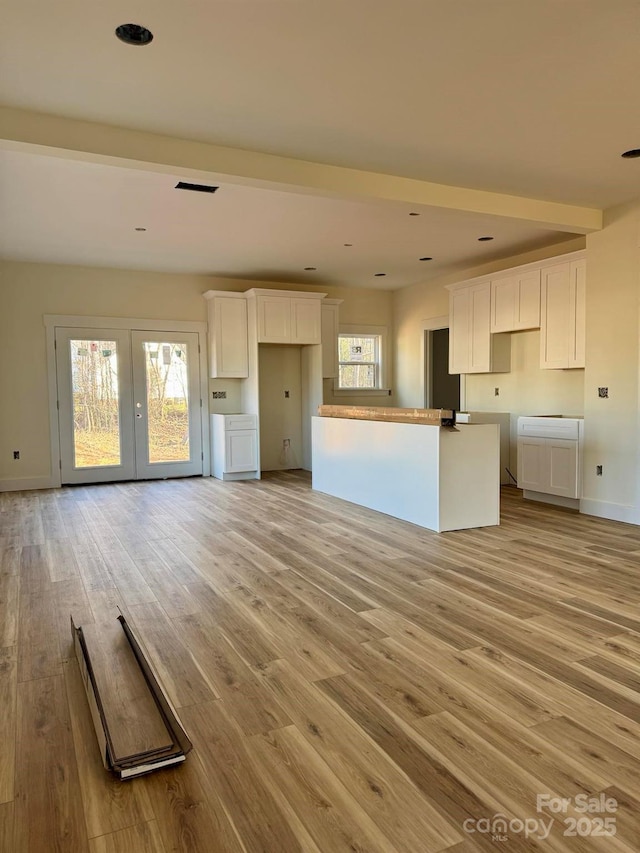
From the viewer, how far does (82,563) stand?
4.07m

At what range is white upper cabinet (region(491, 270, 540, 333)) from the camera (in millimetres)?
6328

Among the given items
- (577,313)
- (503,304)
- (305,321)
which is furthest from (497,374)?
(305,321)

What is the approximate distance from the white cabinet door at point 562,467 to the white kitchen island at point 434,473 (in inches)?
41.3

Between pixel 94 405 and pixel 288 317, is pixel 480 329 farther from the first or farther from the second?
pixel 94 405

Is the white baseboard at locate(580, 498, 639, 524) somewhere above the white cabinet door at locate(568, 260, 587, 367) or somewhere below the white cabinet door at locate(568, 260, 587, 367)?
below

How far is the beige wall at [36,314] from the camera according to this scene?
280 inches

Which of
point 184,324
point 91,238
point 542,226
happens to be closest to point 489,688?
point 542,226

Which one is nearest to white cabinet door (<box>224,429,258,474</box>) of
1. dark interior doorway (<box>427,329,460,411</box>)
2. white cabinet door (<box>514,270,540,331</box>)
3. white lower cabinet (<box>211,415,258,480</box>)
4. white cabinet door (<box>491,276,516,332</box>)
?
white lower cabinet (<box>211,415,258,480</box>)

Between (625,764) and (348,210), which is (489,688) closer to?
(625,764)

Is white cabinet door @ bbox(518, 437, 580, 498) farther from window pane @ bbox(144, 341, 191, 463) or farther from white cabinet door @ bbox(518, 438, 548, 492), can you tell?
window pane @ bbox(144, 341, 191, 463)

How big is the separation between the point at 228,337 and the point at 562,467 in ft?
15.3

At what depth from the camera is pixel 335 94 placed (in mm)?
3152

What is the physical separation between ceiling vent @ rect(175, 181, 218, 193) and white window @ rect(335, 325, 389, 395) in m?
4.63

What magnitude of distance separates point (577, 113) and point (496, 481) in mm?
2839
